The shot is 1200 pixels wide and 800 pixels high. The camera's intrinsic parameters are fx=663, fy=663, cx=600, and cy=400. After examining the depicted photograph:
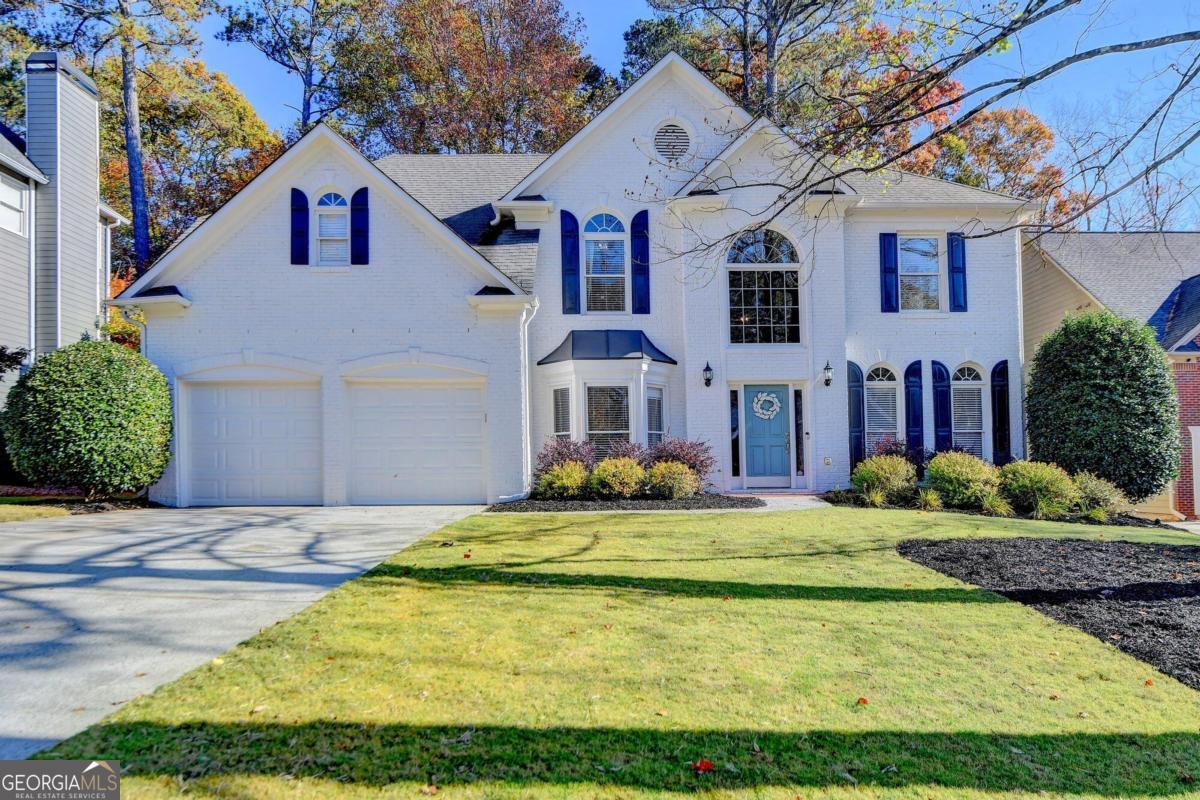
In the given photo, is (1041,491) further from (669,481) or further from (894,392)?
(669,481)

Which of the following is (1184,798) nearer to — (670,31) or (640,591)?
(640,591)

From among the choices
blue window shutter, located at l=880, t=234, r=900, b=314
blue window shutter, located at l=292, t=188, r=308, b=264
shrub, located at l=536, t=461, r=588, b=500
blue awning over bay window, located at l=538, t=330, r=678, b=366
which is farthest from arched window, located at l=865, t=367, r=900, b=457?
blue window shutter, located at l=292, t=188, r=308, b=264

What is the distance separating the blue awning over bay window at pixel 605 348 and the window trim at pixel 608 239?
679 mm

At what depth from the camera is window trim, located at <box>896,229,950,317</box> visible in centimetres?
1475

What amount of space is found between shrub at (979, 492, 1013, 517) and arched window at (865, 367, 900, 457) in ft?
9.99

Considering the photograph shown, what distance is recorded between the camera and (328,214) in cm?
1245

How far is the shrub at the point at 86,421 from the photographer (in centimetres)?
1071

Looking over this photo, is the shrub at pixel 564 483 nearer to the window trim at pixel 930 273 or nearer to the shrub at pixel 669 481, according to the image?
the shrub at pixel 669 481

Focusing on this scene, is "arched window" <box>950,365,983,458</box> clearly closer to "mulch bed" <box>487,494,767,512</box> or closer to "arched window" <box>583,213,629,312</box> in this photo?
"mulch bed" <box>487,494,767,512</box>

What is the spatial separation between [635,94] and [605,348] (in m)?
5.76

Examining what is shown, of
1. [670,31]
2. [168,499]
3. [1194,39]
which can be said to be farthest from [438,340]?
[670,31]

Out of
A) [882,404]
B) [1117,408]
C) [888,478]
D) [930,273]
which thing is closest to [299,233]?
[888,478]

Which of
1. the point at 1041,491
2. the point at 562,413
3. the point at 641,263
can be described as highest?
the point at 641,263

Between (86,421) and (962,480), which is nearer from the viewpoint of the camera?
(86,421)
